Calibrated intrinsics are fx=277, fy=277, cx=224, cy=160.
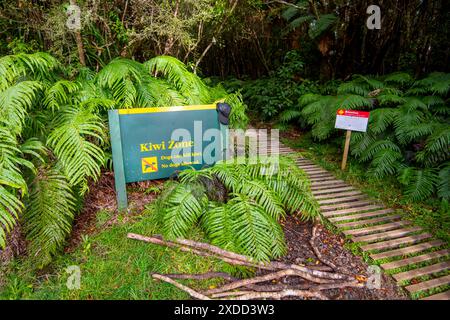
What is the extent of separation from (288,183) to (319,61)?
6.43 metres

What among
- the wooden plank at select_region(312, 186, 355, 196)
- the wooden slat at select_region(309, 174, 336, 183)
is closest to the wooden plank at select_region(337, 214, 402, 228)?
the wooden plank at select_region(312, 186, 355, 196)

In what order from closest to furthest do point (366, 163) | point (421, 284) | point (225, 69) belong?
point (421, 284)
point (366, 163)
point (225, 69)

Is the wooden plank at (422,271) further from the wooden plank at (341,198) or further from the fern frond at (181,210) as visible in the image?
the fern frond at (181,210)

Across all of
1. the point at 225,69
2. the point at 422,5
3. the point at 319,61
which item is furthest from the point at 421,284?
the point at 225,69

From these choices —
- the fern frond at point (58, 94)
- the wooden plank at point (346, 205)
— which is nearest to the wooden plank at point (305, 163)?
the wooden plank at point (346, 205)

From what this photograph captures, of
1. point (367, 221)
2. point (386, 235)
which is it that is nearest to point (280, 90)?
point (367, 221)

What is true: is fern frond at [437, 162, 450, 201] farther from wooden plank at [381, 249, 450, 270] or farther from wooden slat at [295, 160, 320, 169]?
wooden slat at [295, 160, 320, 169]

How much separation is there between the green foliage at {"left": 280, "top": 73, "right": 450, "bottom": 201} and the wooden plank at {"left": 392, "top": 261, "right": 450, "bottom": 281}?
4.14 feet

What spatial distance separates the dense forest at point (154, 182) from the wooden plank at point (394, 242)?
109 millimetres

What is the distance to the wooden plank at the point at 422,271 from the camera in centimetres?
252

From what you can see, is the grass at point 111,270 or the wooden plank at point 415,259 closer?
the grass at point 111,270

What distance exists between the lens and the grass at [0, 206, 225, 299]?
89.4 inches
